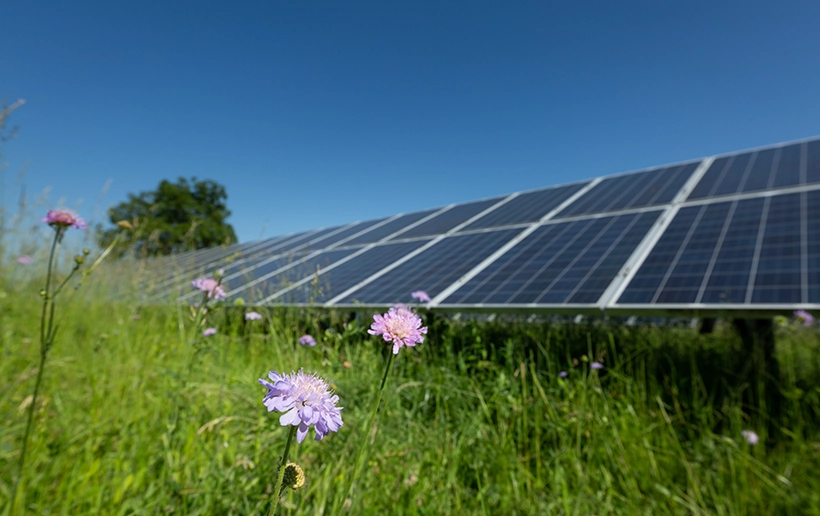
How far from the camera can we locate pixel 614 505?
201 cm

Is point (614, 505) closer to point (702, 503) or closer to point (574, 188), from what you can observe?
point (702, 503)

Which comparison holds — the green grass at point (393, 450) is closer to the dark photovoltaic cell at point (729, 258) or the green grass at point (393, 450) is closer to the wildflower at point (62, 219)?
the wildflower at point (62, 219)

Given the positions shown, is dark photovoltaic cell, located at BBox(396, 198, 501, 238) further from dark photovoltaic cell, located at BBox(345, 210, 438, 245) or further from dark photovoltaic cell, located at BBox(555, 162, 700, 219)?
dark photovoltaic cell, located at BBox(555, 162, 700, 219)

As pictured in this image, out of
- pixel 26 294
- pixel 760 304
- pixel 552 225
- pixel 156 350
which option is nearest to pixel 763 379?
pixel 760 304

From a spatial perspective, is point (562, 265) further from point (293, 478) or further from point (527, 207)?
point (293, 478)

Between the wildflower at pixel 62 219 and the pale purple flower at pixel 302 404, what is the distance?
1.41 metres

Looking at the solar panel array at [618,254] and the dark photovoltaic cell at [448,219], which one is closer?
the solar panel array at [618,254]

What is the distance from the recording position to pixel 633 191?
745 cm

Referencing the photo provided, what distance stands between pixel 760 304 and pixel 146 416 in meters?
4.20

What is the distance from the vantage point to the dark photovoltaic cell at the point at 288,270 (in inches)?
226

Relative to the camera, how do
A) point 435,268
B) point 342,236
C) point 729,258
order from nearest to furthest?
point 729,258 < point 435,268 < point 342,236

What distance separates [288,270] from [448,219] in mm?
4244

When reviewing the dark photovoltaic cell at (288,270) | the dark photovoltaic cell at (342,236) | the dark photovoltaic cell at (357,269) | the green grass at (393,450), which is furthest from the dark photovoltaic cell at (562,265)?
the dark photovoltaic cell at (342,236)

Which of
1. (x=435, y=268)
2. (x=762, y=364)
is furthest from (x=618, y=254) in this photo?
(x=435, y=268)
